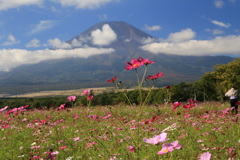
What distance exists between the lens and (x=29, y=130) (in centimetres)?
705

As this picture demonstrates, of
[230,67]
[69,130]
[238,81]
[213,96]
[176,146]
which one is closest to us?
[176,146]

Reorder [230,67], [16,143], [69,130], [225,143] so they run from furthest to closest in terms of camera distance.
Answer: [230,67]
[69,130]
[16,143]
[225,143]

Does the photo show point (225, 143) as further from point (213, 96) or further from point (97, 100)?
point (97, 100)

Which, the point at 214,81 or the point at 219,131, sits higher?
the point at 219,131

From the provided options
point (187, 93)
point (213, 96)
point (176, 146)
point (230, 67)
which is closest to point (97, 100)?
point (187, 93)

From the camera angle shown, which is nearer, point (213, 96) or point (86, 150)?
point (86, 150)

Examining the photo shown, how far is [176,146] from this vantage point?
1.46m

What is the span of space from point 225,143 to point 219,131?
3.00 feet

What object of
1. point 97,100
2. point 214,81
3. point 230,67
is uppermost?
point 230,67

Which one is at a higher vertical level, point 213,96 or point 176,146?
point 176,146

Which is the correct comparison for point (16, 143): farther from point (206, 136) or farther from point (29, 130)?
point (206, 136)

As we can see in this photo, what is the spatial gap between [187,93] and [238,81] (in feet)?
46.7

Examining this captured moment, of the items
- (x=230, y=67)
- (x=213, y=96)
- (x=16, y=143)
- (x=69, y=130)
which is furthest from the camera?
(x=213, y=96)

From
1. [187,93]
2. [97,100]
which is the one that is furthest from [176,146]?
[97,100]
